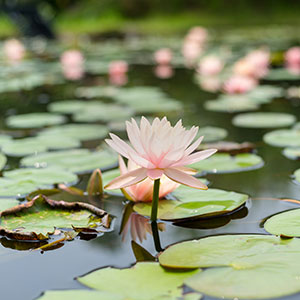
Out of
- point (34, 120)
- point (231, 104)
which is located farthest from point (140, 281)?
point (231, 104)

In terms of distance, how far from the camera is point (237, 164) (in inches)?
59.6

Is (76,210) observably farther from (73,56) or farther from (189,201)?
(73,56)

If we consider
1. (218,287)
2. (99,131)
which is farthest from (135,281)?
(99,131)

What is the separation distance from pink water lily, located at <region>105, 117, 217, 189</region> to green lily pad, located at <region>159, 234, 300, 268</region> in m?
0.13

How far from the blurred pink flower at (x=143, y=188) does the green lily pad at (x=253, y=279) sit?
1.20 feet

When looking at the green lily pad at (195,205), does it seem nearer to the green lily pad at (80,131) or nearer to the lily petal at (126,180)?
the lily petal at (126,180)

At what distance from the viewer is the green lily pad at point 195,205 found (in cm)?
110

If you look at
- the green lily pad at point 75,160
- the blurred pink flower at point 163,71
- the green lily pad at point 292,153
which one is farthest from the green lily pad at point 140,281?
the blurred pink flower at point 163,71

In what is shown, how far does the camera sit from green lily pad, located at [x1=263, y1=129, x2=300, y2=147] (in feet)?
5.69

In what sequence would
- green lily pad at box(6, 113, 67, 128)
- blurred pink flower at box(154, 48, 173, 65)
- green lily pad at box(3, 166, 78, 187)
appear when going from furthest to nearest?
1. blurred pink flower at box(154, 48, 173, 65)
2. green lily pad at box(6, 113, 67, 128)
3. green lily pad at box(3, 166, 78, 187)

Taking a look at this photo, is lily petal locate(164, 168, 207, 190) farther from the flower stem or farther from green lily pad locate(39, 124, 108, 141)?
green lily pad locate(39, 124, 108, 141)

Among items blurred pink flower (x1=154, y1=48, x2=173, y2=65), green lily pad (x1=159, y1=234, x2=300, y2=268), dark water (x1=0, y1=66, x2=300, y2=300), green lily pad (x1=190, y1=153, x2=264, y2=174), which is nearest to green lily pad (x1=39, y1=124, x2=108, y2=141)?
dark water (x1=0, y1=66, x2=300, y2=300)

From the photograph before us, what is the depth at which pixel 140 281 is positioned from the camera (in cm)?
79

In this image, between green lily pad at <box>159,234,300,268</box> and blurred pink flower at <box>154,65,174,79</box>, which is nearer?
green lily pad at <box>159,234,300,268</box>
